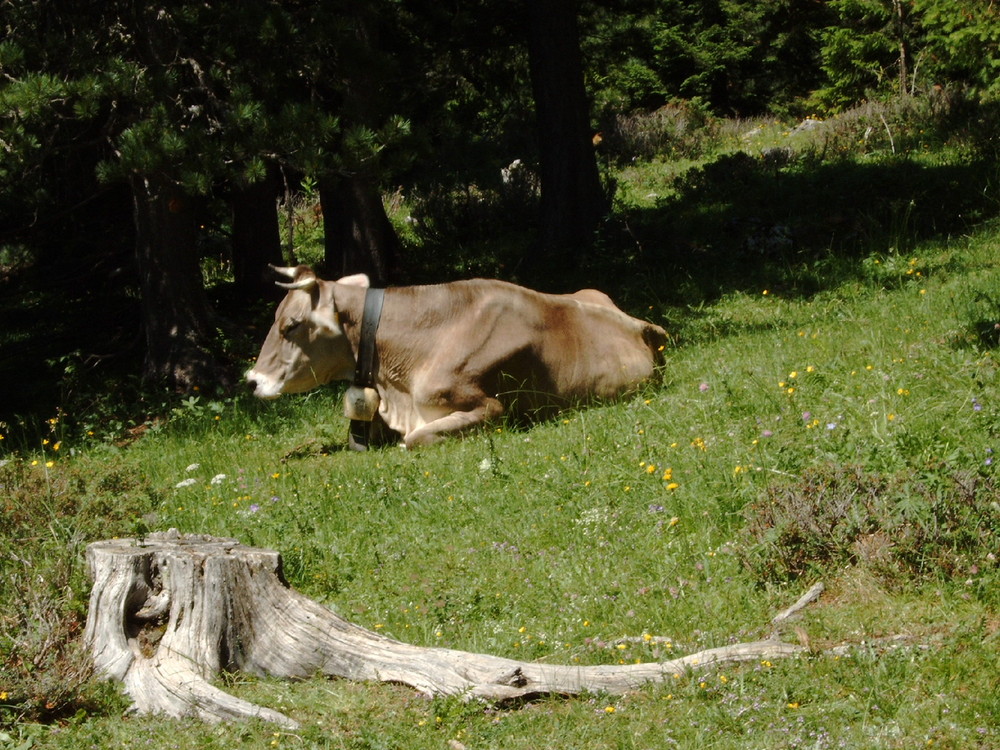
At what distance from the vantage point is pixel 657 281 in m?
14.4

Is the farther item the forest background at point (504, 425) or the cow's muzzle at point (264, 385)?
the cow's muzzle at point (264, 385)

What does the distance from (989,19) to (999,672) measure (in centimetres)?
1262

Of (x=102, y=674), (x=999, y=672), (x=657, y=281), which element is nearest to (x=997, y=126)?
(x=657, y=281)

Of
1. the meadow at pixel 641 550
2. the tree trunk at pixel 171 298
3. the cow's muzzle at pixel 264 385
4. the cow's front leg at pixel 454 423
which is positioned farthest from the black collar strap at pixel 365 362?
the tree trunk at pixel 171 298

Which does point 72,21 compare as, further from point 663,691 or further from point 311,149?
point 663,691

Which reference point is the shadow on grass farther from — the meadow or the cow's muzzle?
the cow's muzzle

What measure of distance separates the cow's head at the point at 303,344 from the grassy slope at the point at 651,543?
0.61m

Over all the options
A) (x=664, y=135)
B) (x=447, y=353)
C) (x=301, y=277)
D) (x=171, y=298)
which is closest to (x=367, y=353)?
(x=447, y=353)

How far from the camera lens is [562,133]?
1609cm

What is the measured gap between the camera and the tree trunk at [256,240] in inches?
648

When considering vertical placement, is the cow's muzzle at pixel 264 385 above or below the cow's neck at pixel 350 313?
below

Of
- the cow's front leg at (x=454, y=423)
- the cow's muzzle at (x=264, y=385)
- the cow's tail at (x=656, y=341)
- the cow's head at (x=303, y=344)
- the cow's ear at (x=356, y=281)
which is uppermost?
the cow's ear at (x=356, y=281)

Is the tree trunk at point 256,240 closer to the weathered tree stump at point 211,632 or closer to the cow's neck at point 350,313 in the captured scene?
the cow's neck at point 350,313

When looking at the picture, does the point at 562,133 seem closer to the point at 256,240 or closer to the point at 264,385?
the point at 256,240
